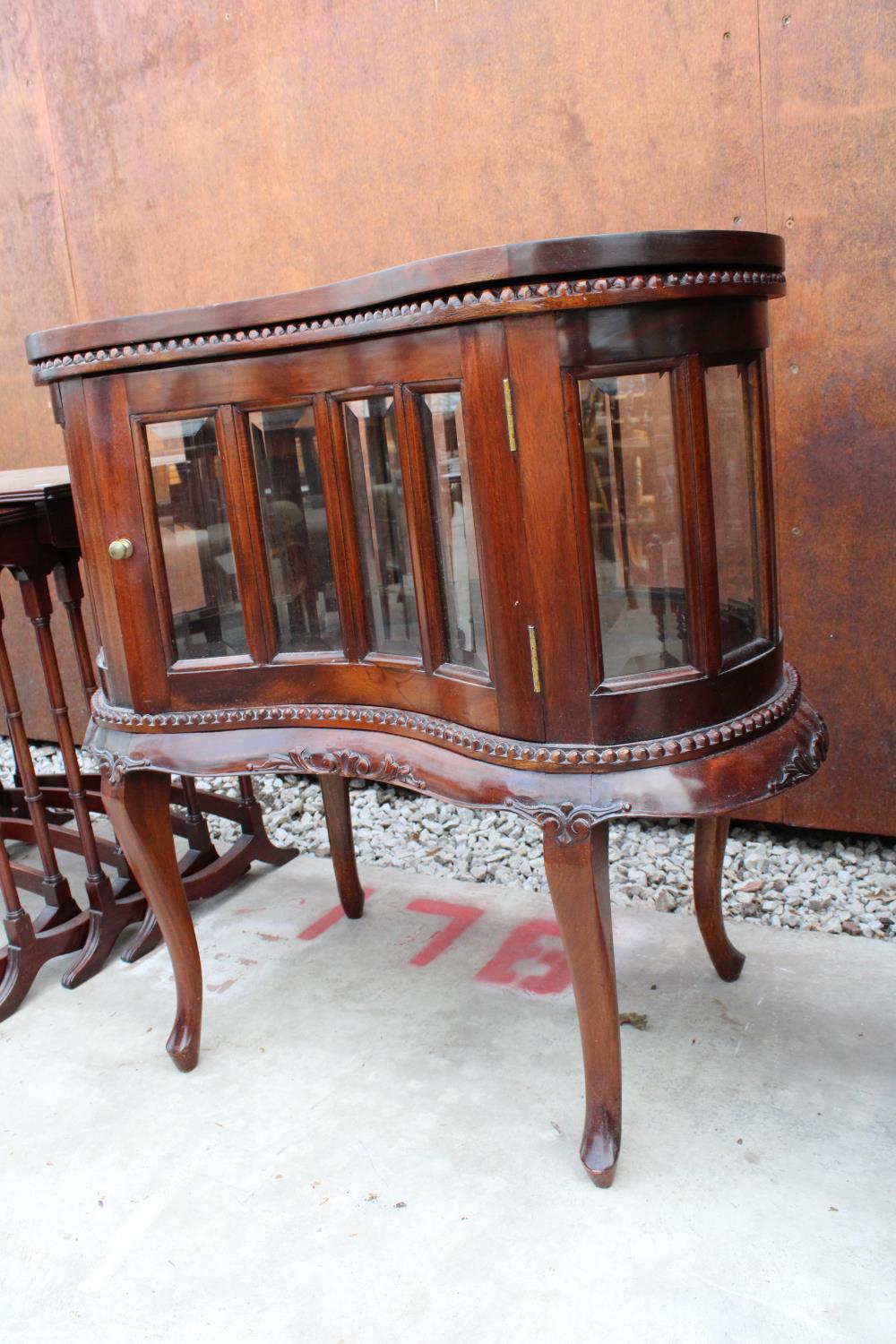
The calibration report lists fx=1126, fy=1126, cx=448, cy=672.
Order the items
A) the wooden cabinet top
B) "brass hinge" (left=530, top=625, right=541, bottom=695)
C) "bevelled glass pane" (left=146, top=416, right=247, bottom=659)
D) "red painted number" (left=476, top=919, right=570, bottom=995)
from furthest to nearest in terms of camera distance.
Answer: "red painted number" (left=476, top=919, right=570, bottom=995) < "bevelled glass pane" (left=146, top=416, right=247, bottom=659) < "brass hinge" (left=530, top=625, right=541, bottom=695) < the wooden cabinet top

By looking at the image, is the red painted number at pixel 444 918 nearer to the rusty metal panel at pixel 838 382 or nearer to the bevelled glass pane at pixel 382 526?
the rusty metal panel at pixel 838 382

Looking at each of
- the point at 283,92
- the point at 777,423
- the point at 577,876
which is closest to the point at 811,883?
the point at 777,423

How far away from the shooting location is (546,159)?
268 cm

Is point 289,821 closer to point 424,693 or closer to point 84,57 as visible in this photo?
point 424,693

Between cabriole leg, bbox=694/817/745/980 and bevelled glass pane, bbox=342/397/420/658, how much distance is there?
76cm

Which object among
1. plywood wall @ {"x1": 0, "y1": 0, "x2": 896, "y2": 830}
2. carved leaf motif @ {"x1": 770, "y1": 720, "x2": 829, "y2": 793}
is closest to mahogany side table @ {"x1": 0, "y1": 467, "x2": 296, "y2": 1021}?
plywood wall @ {"x1": 0, "y1": 0, "x2": 896, "y2": 830}

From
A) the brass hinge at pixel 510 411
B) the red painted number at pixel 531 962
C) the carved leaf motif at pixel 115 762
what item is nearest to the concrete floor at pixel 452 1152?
the red painted number at pixel 531 962

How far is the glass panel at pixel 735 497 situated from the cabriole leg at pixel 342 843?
1175mm

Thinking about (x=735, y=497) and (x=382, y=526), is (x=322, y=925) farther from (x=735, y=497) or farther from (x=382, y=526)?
(x=735, y=497)

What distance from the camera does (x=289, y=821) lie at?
135 inches

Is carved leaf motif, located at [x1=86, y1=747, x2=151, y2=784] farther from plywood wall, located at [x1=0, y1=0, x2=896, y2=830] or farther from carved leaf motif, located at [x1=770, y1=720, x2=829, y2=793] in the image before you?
plywood wall, located at [x1=0, y1=0, x2=896, y2=830]

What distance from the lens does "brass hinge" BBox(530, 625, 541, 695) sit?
4.90 feet

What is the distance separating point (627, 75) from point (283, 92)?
101cm

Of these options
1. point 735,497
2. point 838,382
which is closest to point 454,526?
point 735,497
